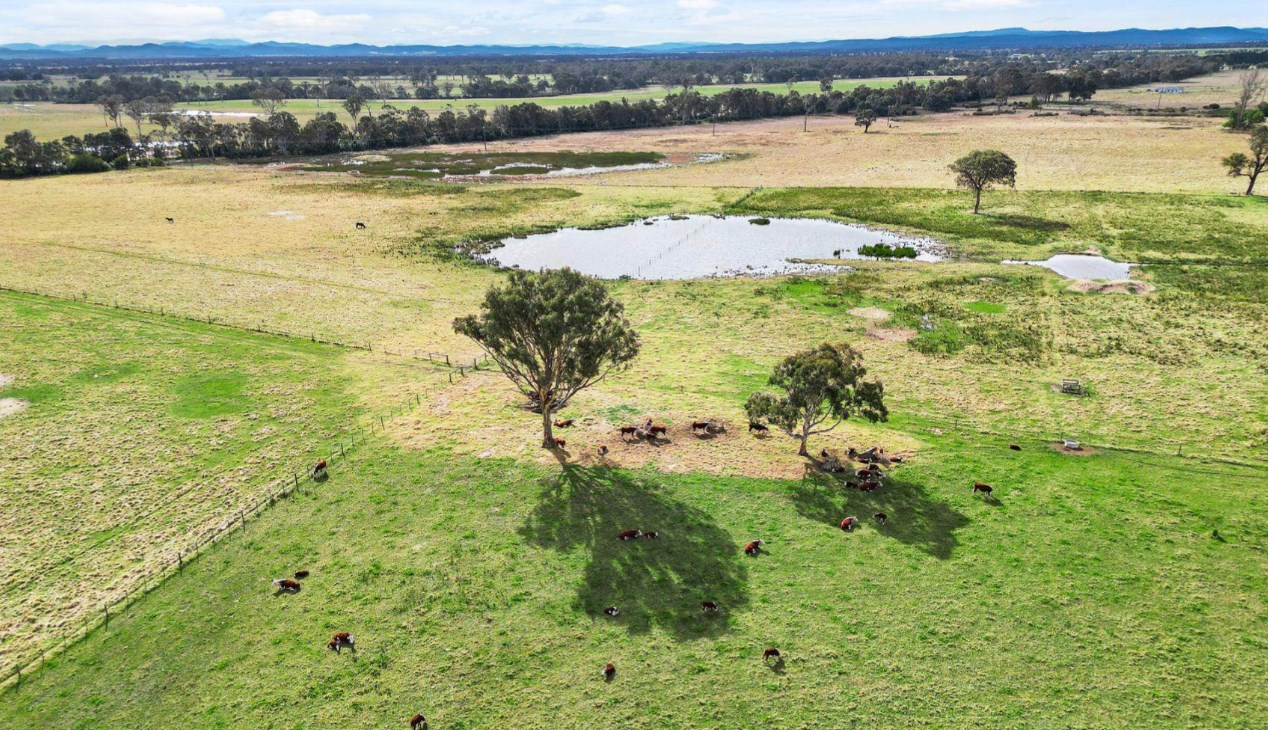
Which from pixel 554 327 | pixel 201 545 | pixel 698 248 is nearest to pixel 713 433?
pixel 554 327

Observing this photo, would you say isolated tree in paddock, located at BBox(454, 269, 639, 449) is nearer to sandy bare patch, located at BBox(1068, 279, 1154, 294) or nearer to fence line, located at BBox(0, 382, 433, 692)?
fence line, located at BBox(0, 382, 433, 692)

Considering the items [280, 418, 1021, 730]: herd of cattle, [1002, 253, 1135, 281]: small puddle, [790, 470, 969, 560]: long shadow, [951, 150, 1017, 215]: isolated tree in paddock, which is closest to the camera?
[280, 418, 1021, 730]: herd of cattle

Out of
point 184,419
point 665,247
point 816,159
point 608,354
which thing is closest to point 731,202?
point 665,247

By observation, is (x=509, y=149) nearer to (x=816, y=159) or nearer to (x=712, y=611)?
(x=816, y=159)

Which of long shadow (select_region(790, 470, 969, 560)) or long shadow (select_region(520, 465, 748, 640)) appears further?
long shadow (select_region(790, 470, 969, 560))

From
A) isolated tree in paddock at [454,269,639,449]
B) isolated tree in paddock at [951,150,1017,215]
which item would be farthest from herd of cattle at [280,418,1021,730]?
isolated tree in paddock at [951,150,1017,215]

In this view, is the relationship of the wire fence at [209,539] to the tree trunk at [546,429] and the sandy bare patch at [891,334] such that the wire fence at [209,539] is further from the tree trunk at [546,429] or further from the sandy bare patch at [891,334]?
the sandy bare patch at [891,334]
